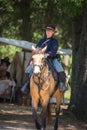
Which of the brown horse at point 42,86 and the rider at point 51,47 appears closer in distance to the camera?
the brown horse at point 42,86

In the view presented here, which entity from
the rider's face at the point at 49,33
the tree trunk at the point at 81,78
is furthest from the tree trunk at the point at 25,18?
the rider's face at the point at 49,33

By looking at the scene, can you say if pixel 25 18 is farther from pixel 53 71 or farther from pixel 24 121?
pixel 53 71

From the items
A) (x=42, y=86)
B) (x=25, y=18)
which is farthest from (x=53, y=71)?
(x=25, y=18)

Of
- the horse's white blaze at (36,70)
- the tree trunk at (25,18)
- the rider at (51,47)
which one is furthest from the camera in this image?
the tree trunk at (25,18)

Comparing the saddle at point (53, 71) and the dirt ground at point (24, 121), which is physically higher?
the saddle at point (53, 71)

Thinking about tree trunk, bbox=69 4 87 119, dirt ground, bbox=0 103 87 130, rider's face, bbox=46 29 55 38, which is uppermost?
rider's face, bbox=46 29 55 38

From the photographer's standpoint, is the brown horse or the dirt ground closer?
the brown horse

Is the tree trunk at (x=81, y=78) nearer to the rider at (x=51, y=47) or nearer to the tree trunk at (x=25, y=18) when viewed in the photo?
the rider at (x=51, y=47)

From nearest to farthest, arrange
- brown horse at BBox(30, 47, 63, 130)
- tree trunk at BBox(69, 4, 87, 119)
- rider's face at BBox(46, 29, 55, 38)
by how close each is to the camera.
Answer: brown horse at BBox(30, 47, 63, 130) → rider's face at BBox(46, 29, 55, 38) → tree trunk at BBox(69, 4, 87, 119)

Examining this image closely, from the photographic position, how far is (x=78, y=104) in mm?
16766

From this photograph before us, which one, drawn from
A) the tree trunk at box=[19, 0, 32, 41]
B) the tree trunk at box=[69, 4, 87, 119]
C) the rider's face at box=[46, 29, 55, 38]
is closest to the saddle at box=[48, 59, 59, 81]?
the rider's face at box=[46, 29, 55, 38]

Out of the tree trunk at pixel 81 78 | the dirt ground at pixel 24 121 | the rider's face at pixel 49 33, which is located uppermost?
the rider's face at pixel 49 33

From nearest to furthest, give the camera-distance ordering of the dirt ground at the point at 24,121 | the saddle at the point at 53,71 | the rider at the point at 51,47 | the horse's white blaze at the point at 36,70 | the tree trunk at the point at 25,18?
the horse's white blaze at the point at 36,70 < the rider at the point at 51,47 < the saddle at the point at 53,71 < the dirt ground at the point at 24,121 < the tree trunk at the point at 25,18

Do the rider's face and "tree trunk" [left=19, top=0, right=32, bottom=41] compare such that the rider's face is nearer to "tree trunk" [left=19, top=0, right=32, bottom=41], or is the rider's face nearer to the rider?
the rider
